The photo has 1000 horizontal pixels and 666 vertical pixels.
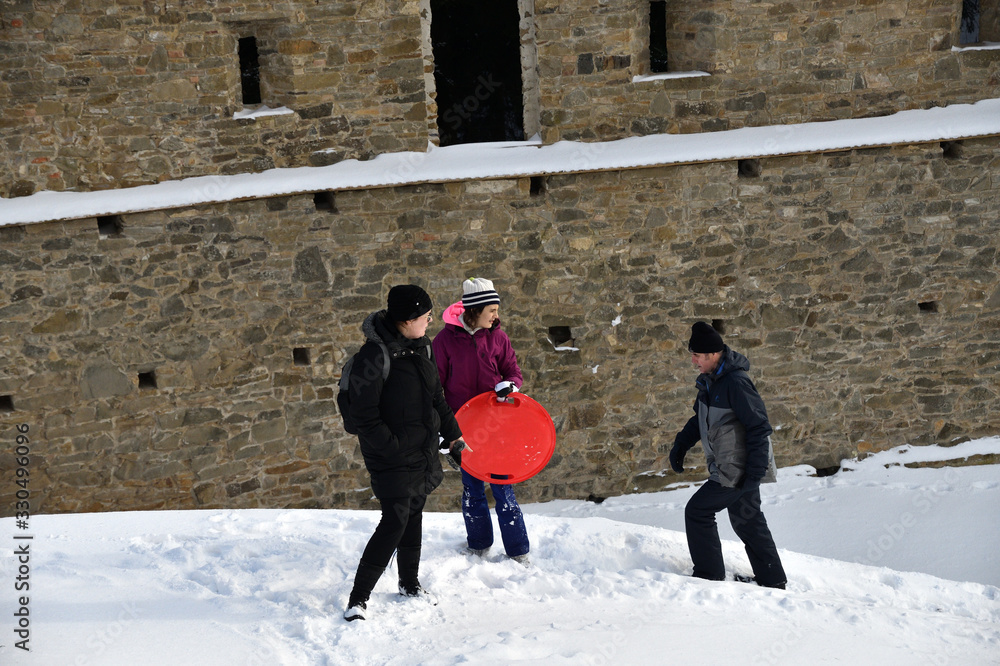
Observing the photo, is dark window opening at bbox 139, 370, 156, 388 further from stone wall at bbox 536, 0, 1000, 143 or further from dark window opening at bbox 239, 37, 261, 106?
dark window opening at bbox 239, 37, 261, 106

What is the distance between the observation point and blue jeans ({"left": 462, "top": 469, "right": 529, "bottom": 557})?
4695mm

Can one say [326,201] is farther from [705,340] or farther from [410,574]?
[410,574]

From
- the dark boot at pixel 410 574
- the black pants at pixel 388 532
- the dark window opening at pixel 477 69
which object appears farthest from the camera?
the dark window opening at pixel 477 69

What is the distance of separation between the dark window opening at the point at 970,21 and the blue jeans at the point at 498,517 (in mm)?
9787

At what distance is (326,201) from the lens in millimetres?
7051

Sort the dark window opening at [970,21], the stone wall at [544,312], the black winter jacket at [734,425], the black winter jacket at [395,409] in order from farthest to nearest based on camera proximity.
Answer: the dark window opening at [970,21] → the stone wall at [544,312] → the black winter jacket at [734,425] → the black winter jacket at [395,409]

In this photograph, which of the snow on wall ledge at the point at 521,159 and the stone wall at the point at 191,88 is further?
the snow on wall ledge at the point at 521,159

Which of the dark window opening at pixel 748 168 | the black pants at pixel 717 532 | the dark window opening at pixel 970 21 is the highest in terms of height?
the dark window opening at pixel 970 21

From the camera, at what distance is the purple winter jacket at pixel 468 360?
4.67 m

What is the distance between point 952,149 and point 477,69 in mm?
4782

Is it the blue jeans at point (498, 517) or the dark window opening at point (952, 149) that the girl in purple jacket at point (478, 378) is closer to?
the blue jeans at point (498, 517)

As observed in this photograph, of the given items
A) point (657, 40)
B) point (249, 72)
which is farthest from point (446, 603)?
point (657, 40)

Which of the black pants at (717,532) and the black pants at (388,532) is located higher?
the black pants at (388,532)

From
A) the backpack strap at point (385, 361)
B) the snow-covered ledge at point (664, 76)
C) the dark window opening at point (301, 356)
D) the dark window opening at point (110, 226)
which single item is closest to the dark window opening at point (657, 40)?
the snow-covered ledge at point (664, 76)
